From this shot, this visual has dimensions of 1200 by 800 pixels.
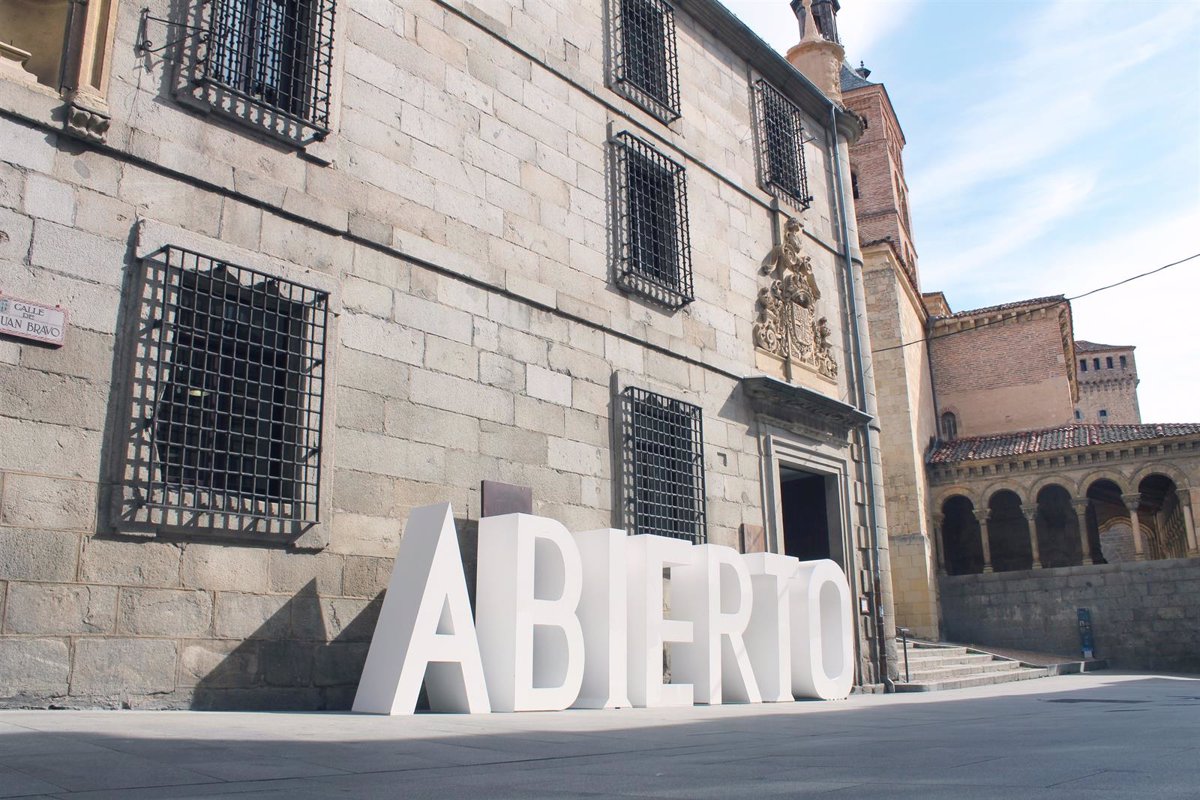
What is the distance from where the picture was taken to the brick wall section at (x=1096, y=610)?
21312 millimetres

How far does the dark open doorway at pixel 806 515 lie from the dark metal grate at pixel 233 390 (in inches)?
316

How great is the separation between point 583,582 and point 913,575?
1744cm

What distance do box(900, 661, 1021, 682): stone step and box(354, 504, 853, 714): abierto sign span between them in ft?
15.6

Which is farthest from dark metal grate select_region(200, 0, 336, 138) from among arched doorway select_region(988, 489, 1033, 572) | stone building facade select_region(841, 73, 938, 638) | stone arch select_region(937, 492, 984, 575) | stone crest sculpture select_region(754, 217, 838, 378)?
arched doorway select_region(988, 489, 1033, 572)

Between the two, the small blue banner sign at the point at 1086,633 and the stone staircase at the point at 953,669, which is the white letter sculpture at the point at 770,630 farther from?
the small blue banner sign at the point at 1086,633

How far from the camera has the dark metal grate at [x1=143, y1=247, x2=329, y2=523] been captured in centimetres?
655

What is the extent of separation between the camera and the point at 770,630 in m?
10.1

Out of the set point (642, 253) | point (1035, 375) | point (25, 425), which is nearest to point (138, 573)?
point (25, 425)

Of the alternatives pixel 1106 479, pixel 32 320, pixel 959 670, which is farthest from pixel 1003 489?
pixel 32 320

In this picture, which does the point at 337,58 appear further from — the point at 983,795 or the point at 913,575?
the point at 913,575

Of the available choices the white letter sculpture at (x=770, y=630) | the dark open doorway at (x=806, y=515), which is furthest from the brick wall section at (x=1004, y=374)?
the white letter sculpture at (x=770, y=630)

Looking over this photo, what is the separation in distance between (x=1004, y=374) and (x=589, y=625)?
25.4 metres

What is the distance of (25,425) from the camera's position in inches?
231

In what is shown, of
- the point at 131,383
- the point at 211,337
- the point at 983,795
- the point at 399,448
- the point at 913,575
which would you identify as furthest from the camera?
the point at 913,575
